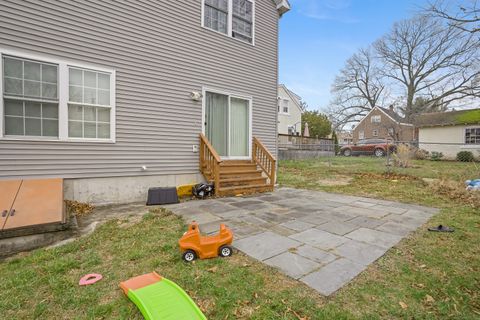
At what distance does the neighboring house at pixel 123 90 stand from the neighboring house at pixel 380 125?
26620 millimetres

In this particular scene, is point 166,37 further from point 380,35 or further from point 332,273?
point 380,35

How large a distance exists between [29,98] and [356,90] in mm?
32737

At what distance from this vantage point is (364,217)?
4.28 metres

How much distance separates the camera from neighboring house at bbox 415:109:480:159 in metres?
18.0

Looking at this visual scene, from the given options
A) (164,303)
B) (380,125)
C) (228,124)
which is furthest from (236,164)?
(380,125)

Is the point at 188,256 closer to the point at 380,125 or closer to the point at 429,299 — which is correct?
the point at 429,299

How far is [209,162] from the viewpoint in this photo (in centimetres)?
603

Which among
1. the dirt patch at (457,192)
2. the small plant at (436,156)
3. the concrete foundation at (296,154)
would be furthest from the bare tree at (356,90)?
the dirt patch at (457,192)

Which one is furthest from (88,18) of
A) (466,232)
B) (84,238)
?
(466,232)

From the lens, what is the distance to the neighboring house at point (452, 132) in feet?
59.2

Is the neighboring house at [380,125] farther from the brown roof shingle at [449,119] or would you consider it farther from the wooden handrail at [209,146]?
the wooden handrail at [209,146]

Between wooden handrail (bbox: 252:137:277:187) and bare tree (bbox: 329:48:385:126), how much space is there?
26.9 meters

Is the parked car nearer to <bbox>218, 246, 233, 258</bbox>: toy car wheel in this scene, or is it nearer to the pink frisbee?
<bbox>218, 246, 233, 258</bbox>: toy car wheel

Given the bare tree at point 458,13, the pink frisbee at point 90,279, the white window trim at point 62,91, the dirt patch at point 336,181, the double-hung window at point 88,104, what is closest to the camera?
the pink frisbee at point 90,279
